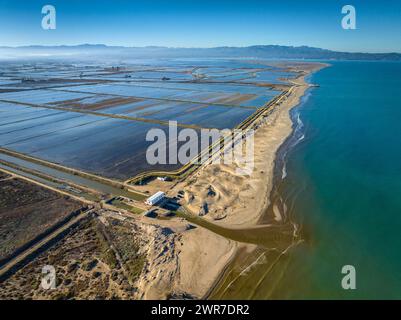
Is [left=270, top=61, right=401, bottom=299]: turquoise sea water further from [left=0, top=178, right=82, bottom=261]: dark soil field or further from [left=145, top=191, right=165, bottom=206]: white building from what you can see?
[left=0, top=178, right=82, bottom=261]: dark soil field

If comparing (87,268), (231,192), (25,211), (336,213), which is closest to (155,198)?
(231,192)

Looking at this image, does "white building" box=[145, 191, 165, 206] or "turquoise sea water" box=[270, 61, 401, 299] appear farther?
"white building" box=[145, 191, 165, 206]

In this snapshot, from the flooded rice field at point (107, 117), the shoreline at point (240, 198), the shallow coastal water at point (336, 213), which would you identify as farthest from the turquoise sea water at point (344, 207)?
the flooded rice field at point (107, 117)

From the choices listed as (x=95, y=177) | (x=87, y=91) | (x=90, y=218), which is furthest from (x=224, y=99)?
(x=90, y=218)

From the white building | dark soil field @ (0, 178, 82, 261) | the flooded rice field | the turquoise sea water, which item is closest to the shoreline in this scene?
the turquoise sea water

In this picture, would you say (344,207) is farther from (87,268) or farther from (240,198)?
(87,268)

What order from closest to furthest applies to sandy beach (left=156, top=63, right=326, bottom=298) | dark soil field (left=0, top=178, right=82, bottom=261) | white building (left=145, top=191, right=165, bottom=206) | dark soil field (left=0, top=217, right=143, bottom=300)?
dark soil field (left=0, top=217, right=143, bottom=300) → sandy beach (left=156, top=63, right=326, bottom=298) → dark soil field (left=0, top=178, right=82, bottom=261) → white building (left=145, top=191, right=165, bottom=206)

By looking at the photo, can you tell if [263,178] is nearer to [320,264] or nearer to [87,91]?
[320,264]
